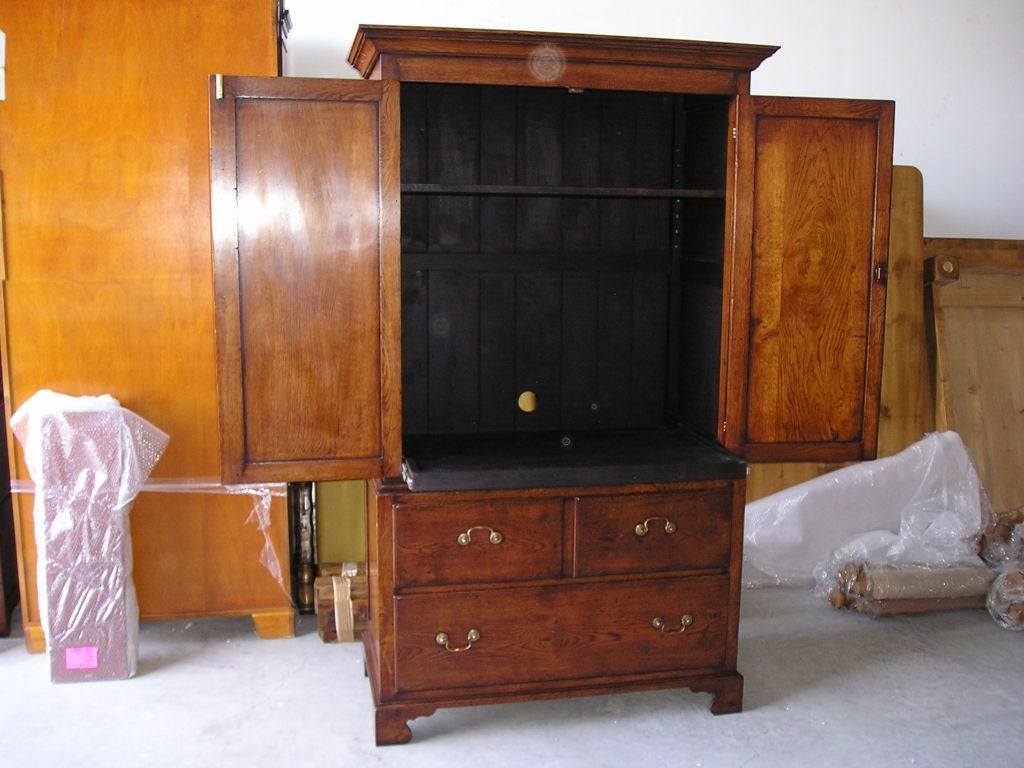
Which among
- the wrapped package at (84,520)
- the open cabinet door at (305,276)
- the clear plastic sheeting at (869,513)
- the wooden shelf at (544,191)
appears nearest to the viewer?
the open cabinet door at (305,276)

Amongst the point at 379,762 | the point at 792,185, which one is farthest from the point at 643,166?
the point at 379,762

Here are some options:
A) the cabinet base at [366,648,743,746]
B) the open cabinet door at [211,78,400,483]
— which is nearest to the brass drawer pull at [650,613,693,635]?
the cabinet base at [366,648,743,746]

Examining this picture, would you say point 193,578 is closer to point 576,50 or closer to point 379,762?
point 379,762

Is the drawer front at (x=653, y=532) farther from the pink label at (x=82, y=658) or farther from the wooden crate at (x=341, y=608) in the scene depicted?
the pink label at (x=82, y=658)

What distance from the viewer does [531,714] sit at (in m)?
2.57

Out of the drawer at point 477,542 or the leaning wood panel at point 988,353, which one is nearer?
the drawer at point 477,542

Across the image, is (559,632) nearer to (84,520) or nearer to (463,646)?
(463,646)

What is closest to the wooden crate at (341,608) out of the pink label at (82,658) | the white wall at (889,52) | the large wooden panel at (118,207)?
the large wooden panel at (118,207)

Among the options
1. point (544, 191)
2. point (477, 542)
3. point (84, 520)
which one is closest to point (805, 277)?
point (544, 191)

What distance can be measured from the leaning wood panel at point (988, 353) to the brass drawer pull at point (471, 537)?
2.00 metres

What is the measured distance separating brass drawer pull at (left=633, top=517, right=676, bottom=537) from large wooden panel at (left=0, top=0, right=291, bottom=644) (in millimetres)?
1239

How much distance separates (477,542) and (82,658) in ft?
3.83

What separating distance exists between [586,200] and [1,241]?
62.7 inches

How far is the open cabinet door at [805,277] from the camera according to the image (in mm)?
2416
